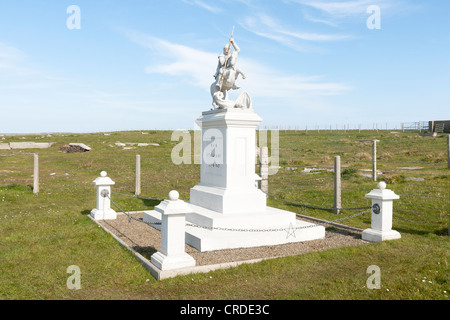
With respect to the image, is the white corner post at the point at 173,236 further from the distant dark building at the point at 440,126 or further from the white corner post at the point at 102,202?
the distant dark building at the point at 440,126

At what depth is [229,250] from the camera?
6848 mm

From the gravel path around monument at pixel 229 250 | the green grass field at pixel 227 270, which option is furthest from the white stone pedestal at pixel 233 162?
the green grass field at pixel 227 270

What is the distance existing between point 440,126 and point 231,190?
34.8 meters

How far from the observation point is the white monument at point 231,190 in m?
7.29

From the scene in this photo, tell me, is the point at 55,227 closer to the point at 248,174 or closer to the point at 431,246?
the point at 248,174

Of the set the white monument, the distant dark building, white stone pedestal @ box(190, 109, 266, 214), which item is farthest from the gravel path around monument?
the distant dark building

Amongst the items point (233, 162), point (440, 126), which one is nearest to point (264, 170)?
point (233, 162)

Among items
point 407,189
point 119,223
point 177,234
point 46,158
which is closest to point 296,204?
point 407,189

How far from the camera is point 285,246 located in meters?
7.21

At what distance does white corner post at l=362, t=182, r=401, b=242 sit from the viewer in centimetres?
728

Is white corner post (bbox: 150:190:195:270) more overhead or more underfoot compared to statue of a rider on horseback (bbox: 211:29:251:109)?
more underfoot

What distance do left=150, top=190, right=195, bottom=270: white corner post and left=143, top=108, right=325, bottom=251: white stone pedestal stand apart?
1411 mm

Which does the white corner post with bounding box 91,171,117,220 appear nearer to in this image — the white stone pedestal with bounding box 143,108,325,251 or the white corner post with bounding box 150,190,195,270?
the white stone pedestal with bounding box 143,108,325,251

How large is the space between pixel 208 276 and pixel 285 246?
2.32 m
